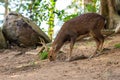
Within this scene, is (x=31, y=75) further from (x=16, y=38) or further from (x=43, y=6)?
(x=43, y=6)

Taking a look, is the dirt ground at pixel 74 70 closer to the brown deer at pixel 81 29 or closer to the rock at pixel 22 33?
the brown deer at pixel 81 29

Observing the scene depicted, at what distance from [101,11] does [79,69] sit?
7071 mm

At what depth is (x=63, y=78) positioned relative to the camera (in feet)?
23.7

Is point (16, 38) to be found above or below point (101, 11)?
below

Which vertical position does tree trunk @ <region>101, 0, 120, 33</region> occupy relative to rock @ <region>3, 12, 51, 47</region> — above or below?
above

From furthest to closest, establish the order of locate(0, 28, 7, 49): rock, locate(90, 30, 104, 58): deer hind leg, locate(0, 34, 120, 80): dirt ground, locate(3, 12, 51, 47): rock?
locate(3, 12, 51, 47): rock → locate(0, 28, 7, 49): rock → locate(90, 30, 104, 58): deer hind leg → locate(0, 34, 120, 80): dirt ground

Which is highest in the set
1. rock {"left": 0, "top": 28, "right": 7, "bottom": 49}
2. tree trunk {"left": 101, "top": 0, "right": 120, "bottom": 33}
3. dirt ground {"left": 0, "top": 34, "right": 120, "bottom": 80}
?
tree trunk {"left": 101, "top": 0, "right": 120, "bottom": 33}

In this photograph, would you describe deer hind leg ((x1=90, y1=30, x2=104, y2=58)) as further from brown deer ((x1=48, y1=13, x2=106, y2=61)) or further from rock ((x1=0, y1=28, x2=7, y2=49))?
rock ((x1=0, y1=28, x2=7, y2=49))


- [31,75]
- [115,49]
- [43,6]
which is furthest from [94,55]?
[43,6]

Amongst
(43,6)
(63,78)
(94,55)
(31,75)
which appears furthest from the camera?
(43,6)

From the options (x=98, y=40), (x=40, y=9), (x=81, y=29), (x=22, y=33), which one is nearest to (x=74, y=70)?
(x=81, y=29)

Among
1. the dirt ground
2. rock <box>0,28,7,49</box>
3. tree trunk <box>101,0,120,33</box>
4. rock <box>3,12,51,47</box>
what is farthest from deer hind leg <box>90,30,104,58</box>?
rock <box>0,28,7,49</box>

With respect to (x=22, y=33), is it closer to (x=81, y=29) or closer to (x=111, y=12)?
(x=111, y=12)

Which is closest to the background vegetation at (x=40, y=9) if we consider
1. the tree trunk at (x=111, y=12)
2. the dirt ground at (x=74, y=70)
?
the tree trunk at (x=111, y=12)
